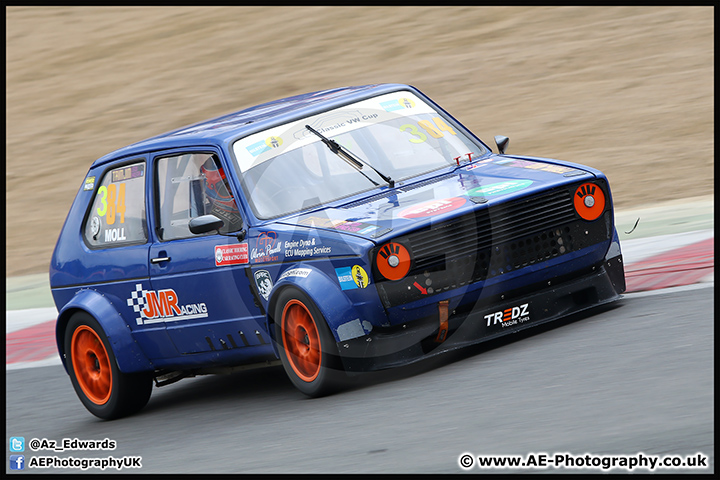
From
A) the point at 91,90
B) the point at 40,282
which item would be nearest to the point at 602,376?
the point at 40,282

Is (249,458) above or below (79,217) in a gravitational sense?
below

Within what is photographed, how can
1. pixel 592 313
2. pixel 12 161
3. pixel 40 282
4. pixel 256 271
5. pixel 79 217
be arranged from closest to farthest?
pixel 256 271 → pixel 592 313 → pixel 79 217 → pixel 40 282 → pixel 12 161

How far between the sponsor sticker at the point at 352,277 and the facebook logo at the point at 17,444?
228cm

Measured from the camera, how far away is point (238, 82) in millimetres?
19359

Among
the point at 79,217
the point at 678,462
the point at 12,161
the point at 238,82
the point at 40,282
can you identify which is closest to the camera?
the point at 678,462

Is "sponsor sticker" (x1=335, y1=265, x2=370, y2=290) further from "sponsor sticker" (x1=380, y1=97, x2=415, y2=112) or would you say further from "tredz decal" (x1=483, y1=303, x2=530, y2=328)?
"sponsor sticker" (x1=380, y1=97, x2=415, y2=112)

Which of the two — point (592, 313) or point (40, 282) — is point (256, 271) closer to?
point (592, 313)

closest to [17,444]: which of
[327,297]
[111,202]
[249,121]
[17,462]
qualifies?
[17,462]

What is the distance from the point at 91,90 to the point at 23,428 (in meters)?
14.6

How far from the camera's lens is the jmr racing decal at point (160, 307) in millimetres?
6438

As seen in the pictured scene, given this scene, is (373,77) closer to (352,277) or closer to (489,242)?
(489,242)

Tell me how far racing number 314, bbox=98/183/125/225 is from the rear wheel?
26.5 inches

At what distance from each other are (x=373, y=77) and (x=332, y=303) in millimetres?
12942

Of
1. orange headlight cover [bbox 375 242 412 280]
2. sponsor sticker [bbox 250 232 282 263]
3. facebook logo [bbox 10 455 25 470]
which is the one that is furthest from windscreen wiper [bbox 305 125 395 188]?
facebook logo [bbox 10 455 25 470]
